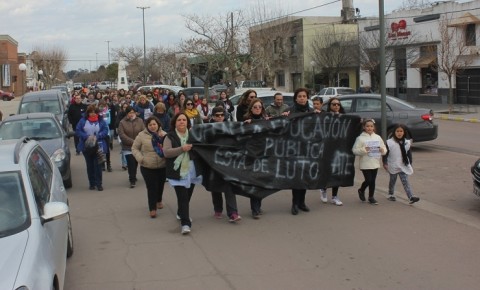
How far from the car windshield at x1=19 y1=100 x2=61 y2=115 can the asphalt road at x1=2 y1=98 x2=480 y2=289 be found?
9.28m

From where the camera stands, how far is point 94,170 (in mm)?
10484

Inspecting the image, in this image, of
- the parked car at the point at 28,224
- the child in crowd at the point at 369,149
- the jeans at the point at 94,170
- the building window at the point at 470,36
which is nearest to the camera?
the parked car at the point at 28,224

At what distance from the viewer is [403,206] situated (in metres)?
8.11

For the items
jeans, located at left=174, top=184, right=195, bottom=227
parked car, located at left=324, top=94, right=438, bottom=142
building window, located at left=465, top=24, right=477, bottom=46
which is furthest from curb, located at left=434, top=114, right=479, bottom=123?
jeans, located at left=174, top=184, right=195, bottom=227

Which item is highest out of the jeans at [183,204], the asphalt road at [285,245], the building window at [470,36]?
the building window at [470,36]

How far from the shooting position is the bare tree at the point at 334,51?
1742 inches

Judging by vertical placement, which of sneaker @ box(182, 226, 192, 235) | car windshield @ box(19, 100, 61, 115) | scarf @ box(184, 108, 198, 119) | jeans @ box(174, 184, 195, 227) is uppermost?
car windshield @ box(19, 100, 61, 115)

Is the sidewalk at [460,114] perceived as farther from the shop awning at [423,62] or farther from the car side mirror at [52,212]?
the car side mirror at [52,212]

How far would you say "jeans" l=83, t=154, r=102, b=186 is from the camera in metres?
10.4

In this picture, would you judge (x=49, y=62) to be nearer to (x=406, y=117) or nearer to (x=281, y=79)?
(x=281, y=79)

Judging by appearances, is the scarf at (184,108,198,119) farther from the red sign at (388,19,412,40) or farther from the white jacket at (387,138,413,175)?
the red sign at (388,19,412,40)

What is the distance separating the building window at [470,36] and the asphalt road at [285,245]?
25.6 metres

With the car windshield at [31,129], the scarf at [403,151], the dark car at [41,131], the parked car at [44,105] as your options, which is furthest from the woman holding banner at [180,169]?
the parked car at [44,105]

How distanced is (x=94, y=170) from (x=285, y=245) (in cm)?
547
